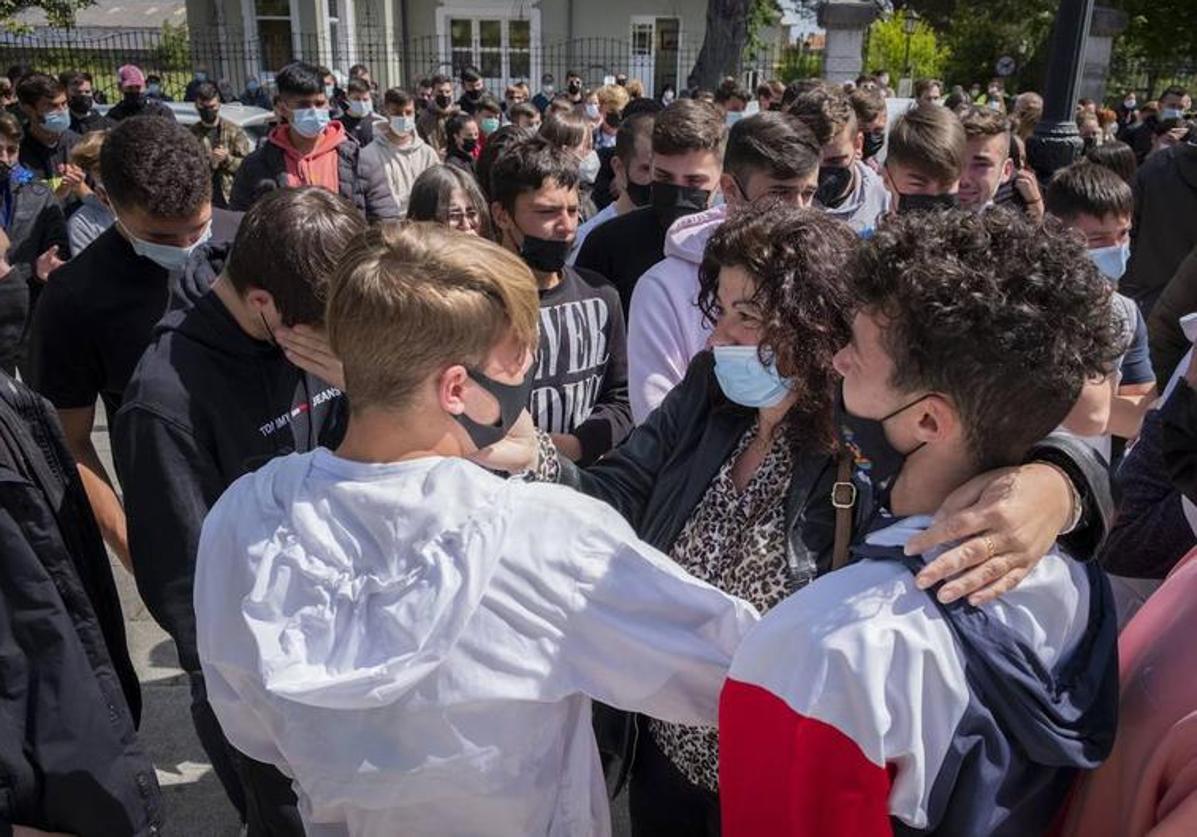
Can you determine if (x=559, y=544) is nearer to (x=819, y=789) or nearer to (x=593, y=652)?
(x=593, y=652)

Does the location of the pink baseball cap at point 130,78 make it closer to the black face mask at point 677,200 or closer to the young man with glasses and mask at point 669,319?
the black face mask at point 677,200

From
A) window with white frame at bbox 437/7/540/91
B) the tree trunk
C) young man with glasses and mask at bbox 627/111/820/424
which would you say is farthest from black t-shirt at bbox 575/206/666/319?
window with white frame at bbox 437/7/540/91

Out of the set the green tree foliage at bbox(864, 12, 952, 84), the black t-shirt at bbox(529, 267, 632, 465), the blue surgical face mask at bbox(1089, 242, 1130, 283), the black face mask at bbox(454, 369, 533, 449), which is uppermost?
the green tree foliage at bbox(864, 12, 952, 84)

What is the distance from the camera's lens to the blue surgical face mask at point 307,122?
5.99m

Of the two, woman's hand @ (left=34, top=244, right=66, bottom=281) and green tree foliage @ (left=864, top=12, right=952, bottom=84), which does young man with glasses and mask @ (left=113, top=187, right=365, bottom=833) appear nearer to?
woman's hand @ (left=34, top=244, right=66, bottom=281)

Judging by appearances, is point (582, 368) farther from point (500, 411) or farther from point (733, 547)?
point (500, 411)

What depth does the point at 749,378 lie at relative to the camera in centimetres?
187

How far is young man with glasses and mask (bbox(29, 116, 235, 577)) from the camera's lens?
8.91 feet

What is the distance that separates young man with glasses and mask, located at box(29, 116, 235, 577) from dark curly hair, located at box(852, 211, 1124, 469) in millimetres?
2107

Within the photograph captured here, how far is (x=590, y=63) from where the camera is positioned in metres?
29.3

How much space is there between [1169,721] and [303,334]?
1597mm

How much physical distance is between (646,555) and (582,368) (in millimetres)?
1693

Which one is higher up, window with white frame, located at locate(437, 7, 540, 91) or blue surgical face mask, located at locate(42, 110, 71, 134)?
window with white frame, located at locate(437, 7, 540, 91)

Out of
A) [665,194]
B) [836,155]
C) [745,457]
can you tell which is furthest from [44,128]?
[745,457]
